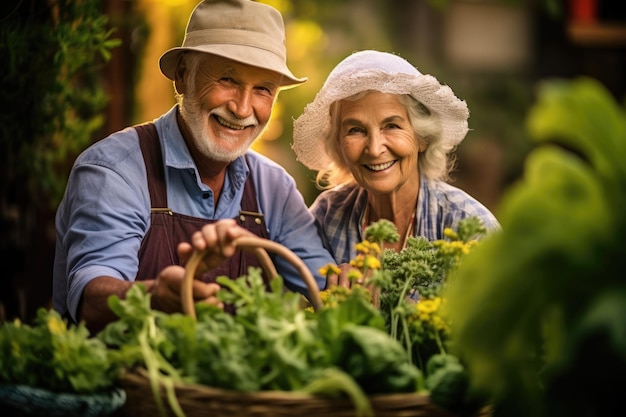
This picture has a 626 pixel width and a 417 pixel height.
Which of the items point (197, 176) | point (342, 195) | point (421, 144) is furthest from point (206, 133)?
point (421, 144)

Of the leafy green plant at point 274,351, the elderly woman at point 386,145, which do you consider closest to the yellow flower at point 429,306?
the leafy green plant at point 274,351

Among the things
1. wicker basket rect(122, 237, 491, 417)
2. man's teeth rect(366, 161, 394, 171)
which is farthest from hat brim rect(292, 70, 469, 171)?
wicker basket rect(122, 237, 491, 417)

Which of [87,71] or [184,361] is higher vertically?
[87,71]

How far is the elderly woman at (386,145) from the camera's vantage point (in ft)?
10.8

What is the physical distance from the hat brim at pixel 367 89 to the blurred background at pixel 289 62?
30.8 inches

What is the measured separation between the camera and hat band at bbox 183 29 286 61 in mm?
3168

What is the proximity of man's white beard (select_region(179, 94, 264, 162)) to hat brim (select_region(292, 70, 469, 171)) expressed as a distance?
313 millimetres

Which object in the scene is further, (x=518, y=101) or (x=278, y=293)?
(x=518, y=101)

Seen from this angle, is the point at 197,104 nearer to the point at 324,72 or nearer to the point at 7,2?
the point at 7,2

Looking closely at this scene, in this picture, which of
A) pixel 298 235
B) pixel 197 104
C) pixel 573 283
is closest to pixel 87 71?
pixel 197 104

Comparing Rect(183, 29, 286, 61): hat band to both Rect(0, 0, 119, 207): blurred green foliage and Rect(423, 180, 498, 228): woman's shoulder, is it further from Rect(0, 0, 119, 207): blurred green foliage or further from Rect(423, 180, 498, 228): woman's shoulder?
Rect(423, 180, 498, 228): woman's shoulder

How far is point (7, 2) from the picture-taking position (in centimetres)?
375

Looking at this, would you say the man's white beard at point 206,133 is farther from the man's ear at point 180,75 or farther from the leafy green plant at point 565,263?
the leafy green plant at point 565,263

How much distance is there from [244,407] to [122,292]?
0.83 m
